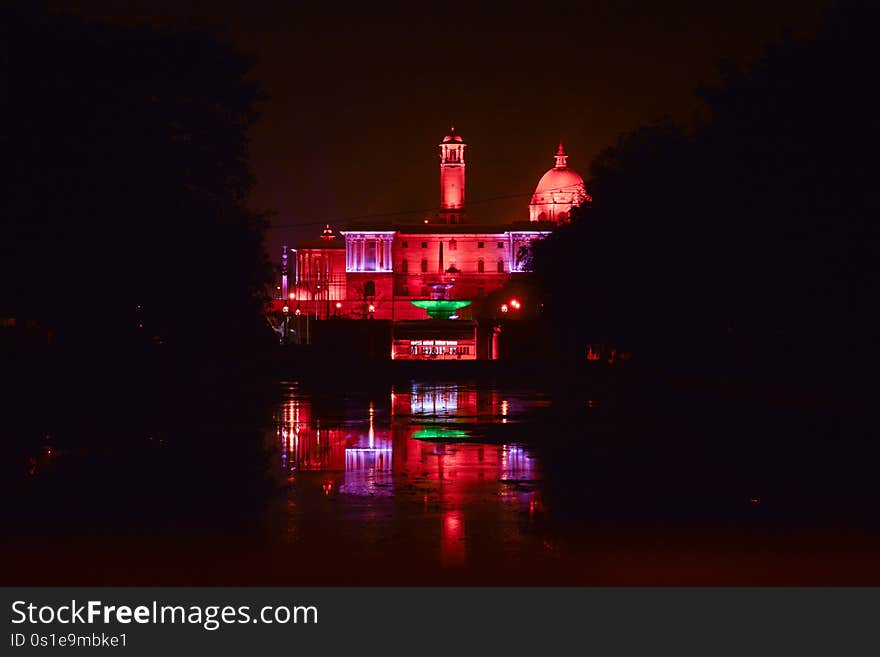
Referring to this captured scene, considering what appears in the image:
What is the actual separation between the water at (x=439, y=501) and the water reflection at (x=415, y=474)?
0.16ft

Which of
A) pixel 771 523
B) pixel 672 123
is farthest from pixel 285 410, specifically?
pixel 672 123

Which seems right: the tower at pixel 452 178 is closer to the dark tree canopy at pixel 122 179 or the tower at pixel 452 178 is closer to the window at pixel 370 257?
the window at pixel 370 257

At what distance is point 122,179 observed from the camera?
31.9m

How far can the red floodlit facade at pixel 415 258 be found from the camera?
159750 millimetres

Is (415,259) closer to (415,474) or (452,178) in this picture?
(452,178)

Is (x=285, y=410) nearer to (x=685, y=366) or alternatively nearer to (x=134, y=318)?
(x=134, y=318)

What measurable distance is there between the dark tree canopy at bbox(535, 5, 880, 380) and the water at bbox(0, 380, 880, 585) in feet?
21.0

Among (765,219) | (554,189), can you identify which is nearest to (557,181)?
(554,189)

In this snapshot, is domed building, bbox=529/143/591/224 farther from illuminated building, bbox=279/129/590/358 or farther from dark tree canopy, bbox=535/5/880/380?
dark tree canopy, bbox=535/5/880/380

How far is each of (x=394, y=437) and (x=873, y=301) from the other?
14.1m

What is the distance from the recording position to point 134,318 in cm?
3919

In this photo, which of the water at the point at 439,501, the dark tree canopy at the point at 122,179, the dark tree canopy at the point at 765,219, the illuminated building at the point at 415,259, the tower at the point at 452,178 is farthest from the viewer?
the tower at the point at 452,178

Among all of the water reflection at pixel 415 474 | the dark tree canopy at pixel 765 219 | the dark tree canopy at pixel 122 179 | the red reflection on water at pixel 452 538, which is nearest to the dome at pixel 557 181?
the dark tree canopy at pixel 765 219

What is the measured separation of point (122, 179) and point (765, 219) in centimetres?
1576
